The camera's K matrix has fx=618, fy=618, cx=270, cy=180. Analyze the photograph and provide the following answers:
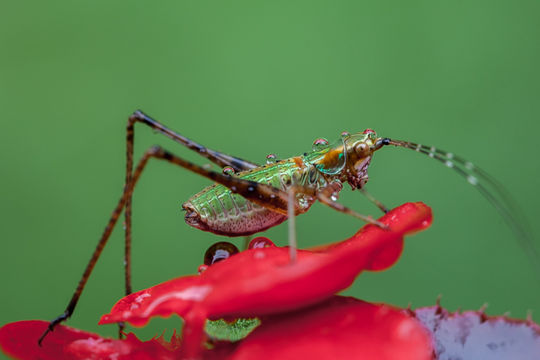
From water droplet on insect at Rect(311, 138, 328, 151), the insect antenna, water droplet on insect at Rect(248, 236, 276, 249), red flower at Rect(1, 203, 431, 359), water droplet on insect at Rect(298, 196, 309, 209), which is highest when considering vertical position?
water droplet on insect at Rect(311, 138, 328, 151)

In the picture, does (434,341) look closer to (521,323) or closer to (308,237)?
(521,323)

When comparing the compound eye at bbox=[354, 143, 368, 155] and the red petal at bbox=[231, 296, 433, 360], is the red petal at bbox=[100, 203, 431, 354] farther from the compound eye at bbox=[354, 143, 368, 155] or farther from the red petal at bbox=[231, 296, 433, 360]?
the compound eye at bbox=[354, 143, 368, 155]

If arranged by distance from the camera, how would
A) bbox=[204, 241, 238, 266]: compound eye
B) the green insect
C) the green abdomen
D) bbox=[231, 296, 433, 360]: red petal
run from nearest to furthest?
1. bbox=[231, 296, 433, 360]: red petal
2. bbox=[204, 241, 238, 266]: compound eye
3. the green insect
4. the green abdomen

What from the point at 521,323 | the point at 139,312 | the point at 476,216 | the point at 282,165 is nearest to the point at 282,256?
the point at 139,312

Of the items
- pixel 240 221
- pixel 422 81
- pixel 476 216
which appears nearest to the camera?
pixel 240 221

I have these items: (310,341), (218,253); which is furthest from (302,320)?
(218,253)

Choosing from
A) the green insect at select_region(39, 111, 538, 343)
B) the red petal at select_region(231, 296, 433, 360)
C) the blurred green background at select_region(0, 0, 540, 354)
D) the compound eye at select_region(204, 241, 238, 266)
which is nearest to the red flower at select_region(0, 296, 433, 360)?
the red petal at select_region(231, 296, 433, 360)
